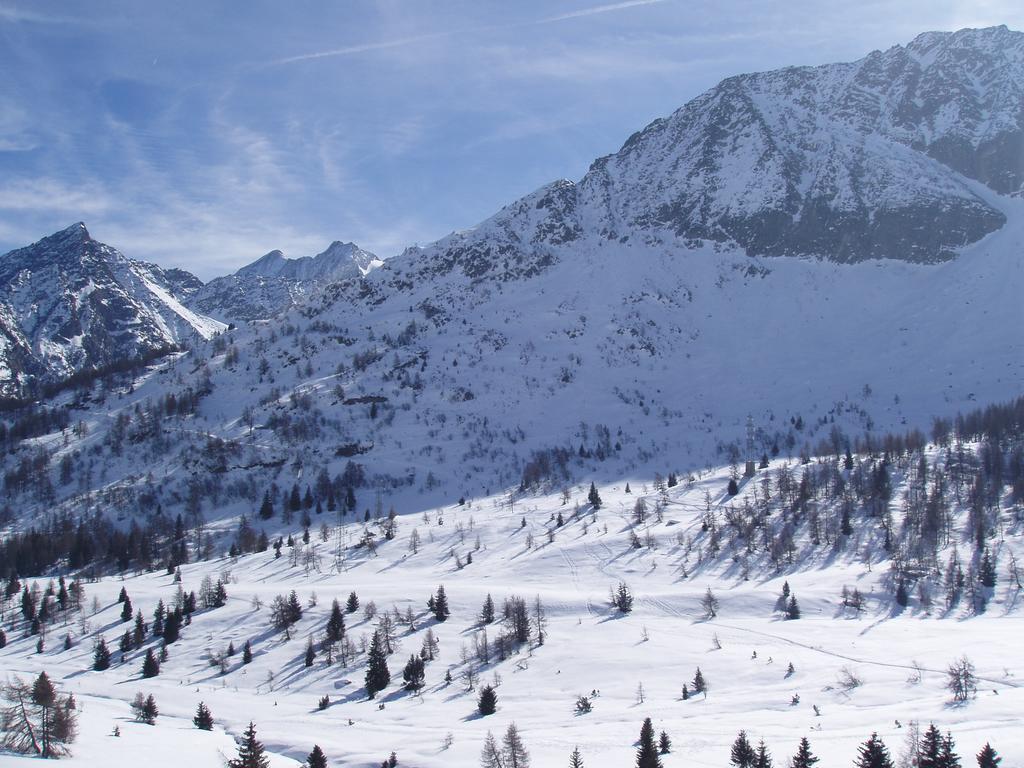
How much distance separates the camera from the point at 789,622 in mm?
104500

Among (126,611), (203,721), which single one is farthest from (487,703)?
(126,611)

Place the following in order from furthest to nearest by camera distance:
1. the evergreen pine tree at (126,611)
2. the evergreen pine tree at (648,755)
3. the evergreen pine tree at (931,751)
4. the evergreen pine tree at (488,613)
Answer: the evergreen pine tree at (126,611), the evergreen pine tree at (488,613), the evergreen pine tree at (648,755), the evergreen pine tree at (931,751)

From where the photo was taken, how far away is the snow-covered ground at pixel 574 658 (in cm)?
6041

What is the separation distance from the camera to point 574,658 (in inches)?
3684

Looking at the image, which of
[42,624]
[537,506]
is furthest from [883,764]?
[537,506]

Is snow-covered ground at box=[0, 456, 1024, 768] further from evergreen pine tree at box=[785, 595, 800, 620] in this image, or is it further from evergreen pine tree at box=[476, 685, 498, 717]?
evergreen pine tree at box=[785, 595, 800, 620]

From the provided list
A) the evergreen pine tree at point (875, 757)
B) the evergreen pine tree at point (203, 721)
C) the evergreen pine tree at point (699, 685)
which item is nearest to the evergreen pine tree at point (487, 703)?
the evergreen pine tree at point (699, 685)

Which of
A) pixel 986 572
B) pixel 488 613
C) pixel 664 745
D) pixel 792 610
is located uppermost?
pixel 664 745

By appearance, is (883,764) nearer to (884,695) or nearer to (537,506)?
(884,695)

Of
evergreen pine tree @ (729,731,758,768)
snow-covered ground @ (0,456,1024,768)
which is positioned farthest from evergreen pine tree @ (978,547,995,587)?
evergreen pine tree @ (729,731,758,768)

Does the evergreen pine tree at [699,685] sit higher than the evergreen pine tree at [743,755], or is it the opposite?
the evergreen pine tree at [743,755]

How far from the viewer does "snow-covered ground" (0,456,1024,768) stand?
6041 cm

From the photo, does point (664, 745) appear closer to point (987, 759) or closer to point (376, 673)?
point (987, 759)

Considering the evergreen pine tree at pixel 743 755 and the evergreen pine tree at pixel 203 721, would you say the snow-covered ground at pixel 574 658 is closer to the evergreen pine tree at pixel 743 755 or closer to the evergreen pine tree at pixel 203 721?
the evergreen pine tree at pixel 203 721
